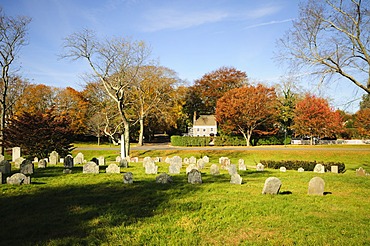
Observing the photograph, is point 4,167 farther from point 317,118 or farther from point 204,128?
point 204,128

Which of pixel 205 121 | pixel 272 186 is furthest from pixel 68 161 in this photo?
pixel 205 121

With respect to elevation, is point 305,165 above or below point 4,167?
below

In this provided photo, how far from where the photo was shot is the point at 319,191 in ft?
33.5

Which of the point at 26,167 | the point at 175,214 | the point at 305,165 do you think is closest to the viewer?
the point at 175,214

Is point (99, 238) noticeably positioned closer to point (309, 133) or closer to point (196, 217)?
point (196, 217)

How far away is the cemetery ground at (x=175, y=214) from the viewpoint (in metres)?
6.02

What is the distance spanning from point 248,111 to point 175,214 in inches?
1493

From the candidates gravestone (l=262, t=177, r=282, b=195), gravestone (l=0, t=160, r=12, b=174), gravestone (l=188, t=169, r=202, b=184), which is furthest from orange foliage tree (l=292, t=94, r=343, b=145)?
gravestone (l=0, t=160, r=12, b=174)

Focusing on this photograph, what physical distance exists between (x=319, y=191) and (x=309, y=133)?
121ft

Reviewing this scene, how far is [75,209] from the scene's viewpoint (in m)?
7.84

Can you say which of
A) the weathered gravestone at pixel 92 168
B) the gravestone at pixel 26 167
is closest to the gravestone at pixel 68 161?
the weathered gravestone at pixel 92 168

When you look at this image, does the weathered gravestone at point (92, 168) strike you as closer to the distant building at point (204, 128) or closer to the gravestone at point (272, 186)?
the gravestone at point (272, 186)

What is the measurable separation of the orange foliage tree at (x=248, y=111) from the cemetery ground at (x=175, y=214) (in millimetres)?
32051

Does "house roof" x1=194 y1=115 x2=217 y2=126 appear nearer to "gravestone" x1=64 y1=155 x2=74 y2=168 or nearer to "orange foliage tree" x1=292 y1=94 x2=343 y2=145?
"orange foliage tree" x1=292 y1=94 x2=343 y2=145
